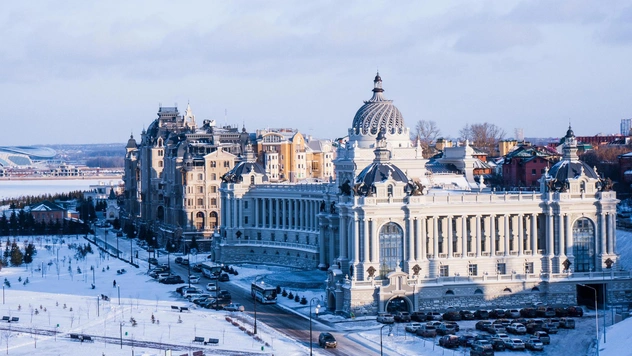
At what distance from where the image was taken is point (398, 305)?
271ft

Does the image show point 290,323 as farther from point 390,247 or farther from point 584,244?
point 584,244

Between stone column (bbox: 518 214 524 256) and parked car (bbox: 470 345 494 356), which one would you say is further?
stone column (bbox: 518 214 524 256)

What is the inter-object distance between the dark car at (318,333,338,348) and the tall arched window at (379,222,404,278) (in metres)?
11.7

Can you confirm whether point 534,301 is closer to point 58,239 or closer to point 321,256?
point 321,256

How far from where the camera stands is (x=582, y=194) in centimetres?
8706

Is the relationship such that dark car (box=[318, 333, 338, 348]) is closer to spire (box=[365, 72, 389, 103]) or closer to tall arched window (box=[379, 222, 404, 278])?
tall arched window (box=[379, 222, 404, 278])

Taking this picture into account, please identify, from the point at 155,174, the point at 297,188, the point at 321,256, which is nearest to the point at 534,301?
the point at 321,256

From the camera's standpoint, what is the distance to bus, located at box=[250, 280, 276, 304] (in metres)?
89.1

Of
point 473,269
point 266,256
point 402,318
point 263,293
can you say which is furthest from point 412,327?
point 266,256

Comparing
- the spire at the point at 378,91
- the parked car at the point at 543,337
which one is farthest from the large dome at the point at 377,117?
the parked car at the point at 543,337

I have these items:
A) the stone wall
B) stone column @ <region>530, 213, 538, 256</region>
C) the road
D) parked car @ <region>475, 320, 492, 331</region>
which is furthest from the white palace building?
the stone wall

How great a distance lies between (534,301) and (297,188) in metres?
32.3

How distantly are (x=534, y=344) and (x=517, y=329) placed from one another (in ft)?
15.4

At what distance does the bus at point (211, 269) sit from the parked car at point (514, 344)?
38816mm
